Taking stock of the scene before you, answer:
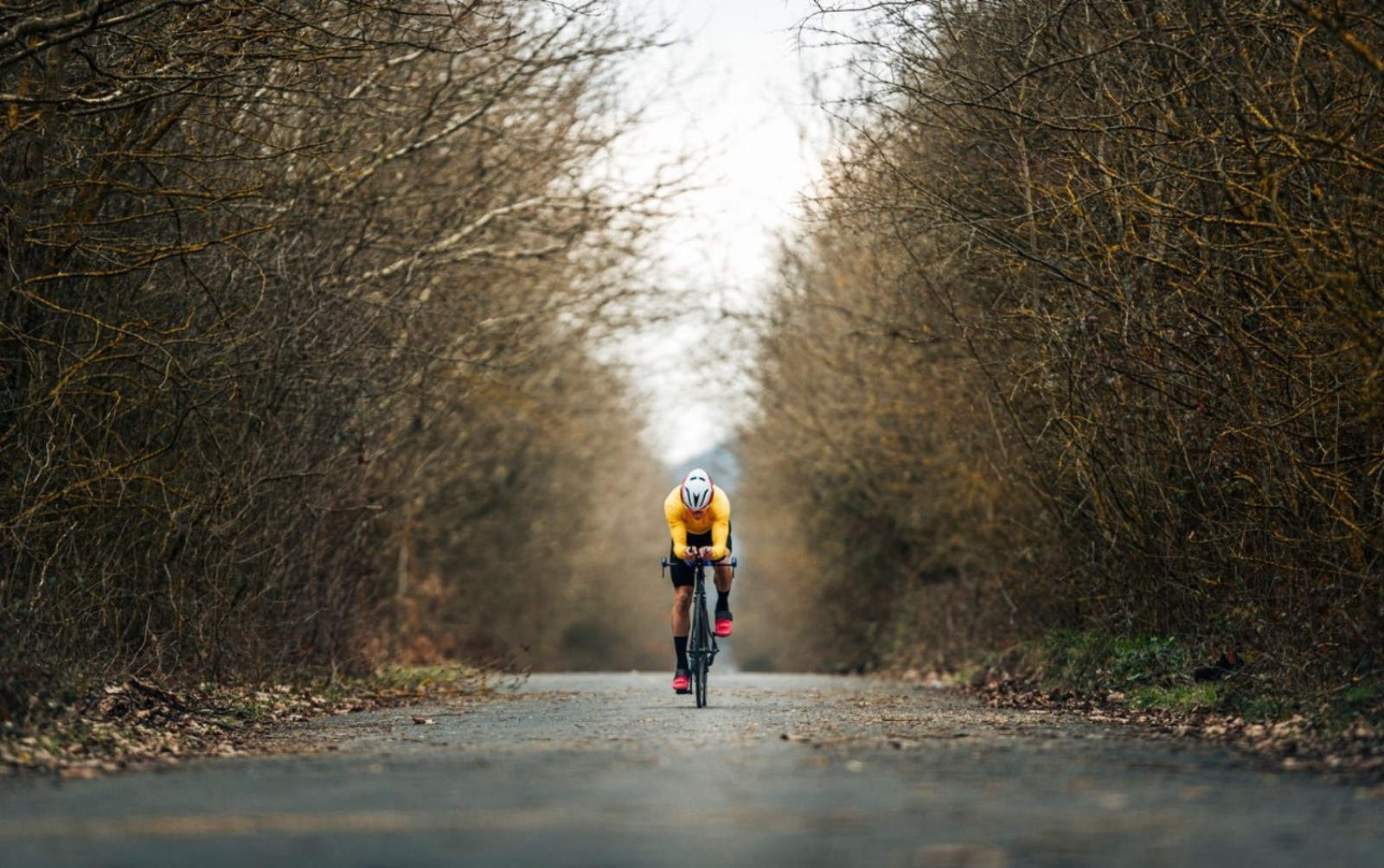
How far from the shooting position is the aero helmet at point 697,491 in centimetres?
1548

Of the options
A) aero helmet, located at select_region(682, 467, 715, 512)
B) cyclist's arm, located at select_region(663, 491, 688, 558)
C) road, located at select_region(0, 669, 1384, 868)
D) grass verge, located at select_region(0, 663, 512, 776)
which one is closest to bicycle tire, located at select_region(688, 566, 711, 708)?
cyclist's arm, located at select_region(663, 491, 688, 558)

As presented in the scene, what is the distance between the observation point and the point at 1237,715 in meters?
13.5

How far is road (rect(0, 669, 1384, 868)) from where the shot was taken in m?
7.29

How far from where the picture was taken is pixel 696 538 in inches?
642

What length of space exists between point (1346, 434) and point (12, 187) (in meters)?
10.0

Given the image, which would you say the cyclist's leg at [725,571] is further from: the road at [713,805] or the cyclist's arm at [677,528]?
the road at [713,805]

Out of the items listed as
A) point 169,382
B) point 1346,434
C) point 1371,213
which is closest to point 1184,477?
point 1346,434

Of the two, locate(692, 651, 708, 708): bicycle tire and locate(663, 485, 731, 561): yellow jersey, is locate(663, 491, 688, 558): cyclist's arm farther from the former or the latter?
locate(692, 651, 708, 708): bicycle tire

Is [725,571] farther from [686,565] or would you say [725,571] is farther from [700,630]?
[700,630]

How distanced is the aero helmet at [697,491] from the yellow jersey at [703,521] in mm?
200

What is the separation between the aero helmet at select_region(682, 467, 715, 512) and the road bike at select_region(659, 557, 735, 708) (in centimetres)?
65

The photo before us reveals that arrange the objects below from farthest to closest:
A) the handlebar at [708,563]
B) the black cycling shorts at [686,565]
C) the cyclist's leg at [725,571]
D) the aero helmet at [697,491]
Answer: the black cycling shorts at [686,565], the cyclist's leg at [725,571], the handlebar at [708,563], the aero helmet at [697,491]

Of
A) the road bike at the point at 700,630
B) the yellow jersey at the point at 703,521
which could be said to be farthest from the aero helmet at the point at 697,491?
the road bike at the point at 700,630

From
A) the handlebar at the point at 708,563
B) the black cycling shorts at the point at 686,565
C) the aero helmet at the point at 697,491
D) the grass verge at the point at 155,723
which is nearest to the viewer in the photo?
the grass verge at the point at 155,723
